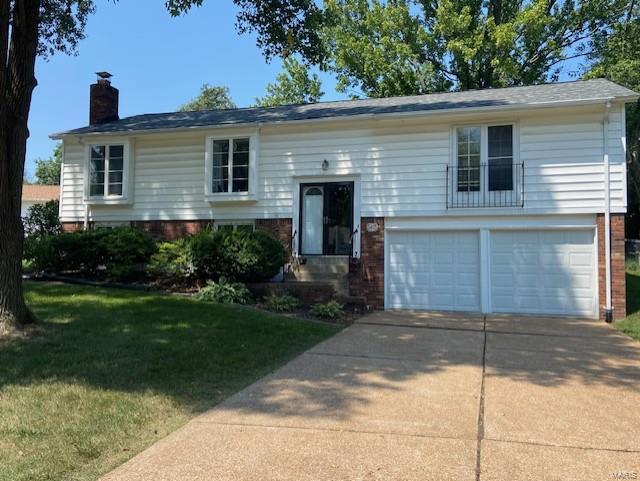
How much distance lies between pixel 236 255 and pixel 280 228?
2.44 m

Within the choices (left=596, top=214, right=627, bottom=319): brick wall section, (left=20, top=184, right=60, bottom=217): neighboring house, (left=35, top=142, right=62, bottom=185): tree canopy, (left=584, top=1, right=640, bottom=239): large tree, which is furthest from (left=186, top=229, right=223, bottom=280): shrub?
(left=35, top=142, right=62, bottom=185): tree canopy

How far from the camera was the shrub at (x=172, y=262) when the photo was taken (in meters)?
Result: 12.1

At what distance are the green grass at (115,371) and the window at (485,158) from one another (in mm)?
5665

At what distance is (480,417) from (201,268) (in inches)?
334

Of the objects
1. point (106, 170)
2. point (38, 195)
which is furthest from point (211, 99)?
point (106, 170)

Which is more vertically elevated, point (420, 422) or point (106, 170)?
point (106, 170)

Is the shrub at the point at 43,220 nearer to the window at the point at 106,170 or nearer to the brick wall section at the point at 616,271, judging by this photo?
the window at the point at 106,170

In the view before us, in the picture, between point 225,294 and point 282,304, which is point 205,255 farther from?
point 282,304

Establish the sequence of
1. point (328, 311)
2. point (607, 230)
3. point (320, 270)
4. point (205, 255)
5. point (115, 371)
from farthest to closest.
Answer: point (320, 270) < point (205, 255) < point (607, 230) < point (328, 311) < point (115, 371)

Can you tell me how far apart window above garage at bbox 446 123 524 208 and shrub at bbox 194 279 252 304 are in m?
5.31

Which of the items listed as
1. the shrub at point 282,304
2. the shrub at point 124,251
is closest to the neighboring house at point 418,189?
the shrub at point 124,251

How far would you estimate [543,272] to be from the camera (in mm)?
11914

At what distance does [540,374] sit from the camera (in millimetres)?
6273

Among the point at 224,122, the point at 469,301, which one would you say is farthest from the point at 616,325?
the point at 224,122
